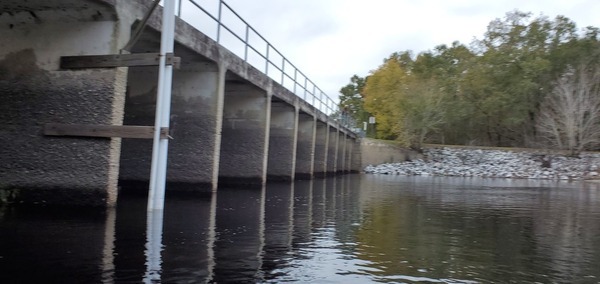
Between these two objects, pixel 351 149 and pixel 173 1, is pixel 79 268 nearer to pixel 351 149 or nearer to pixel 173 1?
pixel 173 1

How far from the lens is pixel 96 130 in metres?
9.53

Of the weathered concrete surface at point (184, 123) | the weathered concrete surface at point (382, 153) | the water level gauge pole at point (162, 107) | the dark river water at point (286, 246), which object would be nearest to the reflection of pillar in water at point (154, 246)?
the dark river water at point (286, 246)

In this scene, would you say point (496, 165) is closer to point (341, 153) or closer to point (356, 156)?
point (356, 156)

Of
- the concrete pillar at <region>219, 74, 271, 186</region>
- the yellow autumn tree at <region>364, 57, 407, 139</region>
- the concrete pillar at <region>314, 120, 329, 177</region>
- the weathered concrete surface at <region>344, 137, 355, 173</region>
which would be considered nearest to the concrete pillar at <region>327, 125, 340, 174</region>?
the concrete pillar at <region>314, 120, 329, 177</region>

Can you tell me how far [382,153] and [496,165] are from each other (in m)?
11.1

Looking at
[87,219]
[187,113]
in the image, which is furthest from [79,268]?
[187,113]

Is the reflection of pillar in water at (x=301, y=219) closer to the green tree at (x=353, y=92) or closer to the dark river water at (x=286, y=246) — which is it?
the dark river water at (x=286, y=246)

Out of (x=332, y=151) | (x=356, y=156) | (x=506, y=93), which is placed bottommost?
(x=332, y=151)

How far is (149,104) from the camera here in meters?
15.1

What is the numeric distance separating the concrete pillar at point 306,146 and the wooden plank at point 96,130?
19.5 m

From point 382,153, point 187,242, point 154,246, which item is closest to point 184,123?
point 187,242

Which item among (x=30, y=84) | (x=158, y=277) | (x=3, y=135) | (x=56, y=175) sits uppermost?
(x=30, y=84)

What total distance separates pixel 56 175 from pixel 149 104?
18.6 ft

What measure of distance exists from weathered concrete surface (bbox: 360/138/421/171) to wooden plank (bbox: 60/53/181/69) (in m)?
43.8
